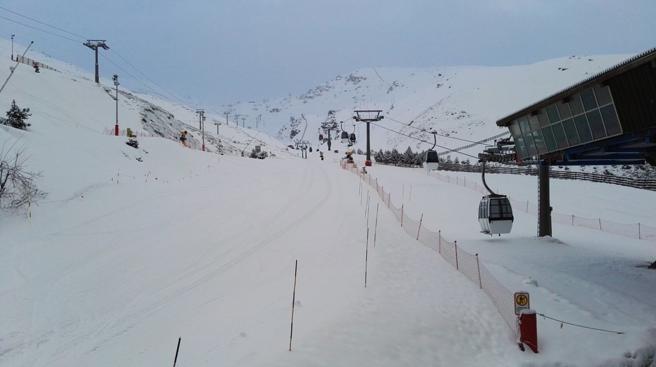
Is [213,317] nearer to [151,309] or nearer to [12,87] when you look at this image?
[151,309]

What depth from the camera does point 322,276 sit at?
15.5m

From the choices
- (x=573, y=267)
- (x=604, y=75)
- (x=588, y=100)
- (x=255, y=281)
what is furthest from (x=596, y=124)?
(x=255, y=281)

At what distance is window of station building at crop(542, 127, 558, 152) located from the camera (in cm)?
2372

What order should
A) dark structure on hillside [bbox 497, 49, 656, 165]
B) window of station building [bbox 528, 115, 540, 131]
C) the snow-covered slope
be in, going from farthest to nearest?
1. the snow-covered slope
2. window of station building [bbox 528, 115, 540, 131]
3. dark structure on hillside [bbox 497, 49, 656, 165]

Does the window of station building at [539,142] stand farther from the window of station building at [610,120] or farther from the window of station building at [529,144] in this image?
the window of station building at [610,120]

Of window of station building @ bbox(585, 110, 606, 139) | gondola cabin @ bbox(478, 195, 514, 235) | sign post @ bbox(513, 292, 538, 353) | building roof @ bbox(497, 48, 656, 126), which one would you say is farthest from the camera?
gondola cabin @ bbox(478, 195, 514, 235)

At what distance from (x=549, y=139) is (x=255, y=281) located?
17.7 metres

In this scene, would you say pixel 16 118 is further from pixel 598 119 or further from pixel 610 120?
pixel 610 120

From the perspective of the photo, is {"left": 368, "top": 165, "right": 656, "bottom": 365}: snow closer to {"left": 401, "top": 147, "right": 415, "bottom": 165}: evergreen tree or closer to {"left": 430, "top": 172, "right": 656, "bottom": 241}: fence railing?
{"left": 430, "top": 172, "right": 656, "bottom": 241}: fence railing

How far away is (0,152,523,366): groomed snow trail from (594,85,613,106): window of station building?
31.1 ft

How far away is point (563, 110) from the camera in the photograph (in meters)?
22.0

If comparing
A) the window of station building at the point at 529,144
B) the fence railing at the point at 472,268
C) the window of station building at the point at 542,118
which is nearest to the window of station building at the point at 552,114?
the window of station building at the point at 542,118

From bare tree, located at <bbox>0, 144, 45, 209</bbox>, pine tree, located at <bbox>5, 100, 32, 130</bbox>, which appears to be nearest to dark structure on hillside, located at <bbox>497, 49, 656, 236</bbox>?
bare tree, located at <bbox>0, 144, 45, 209</bbox>

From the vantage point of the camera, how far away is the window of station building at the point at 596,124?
19531 mm
